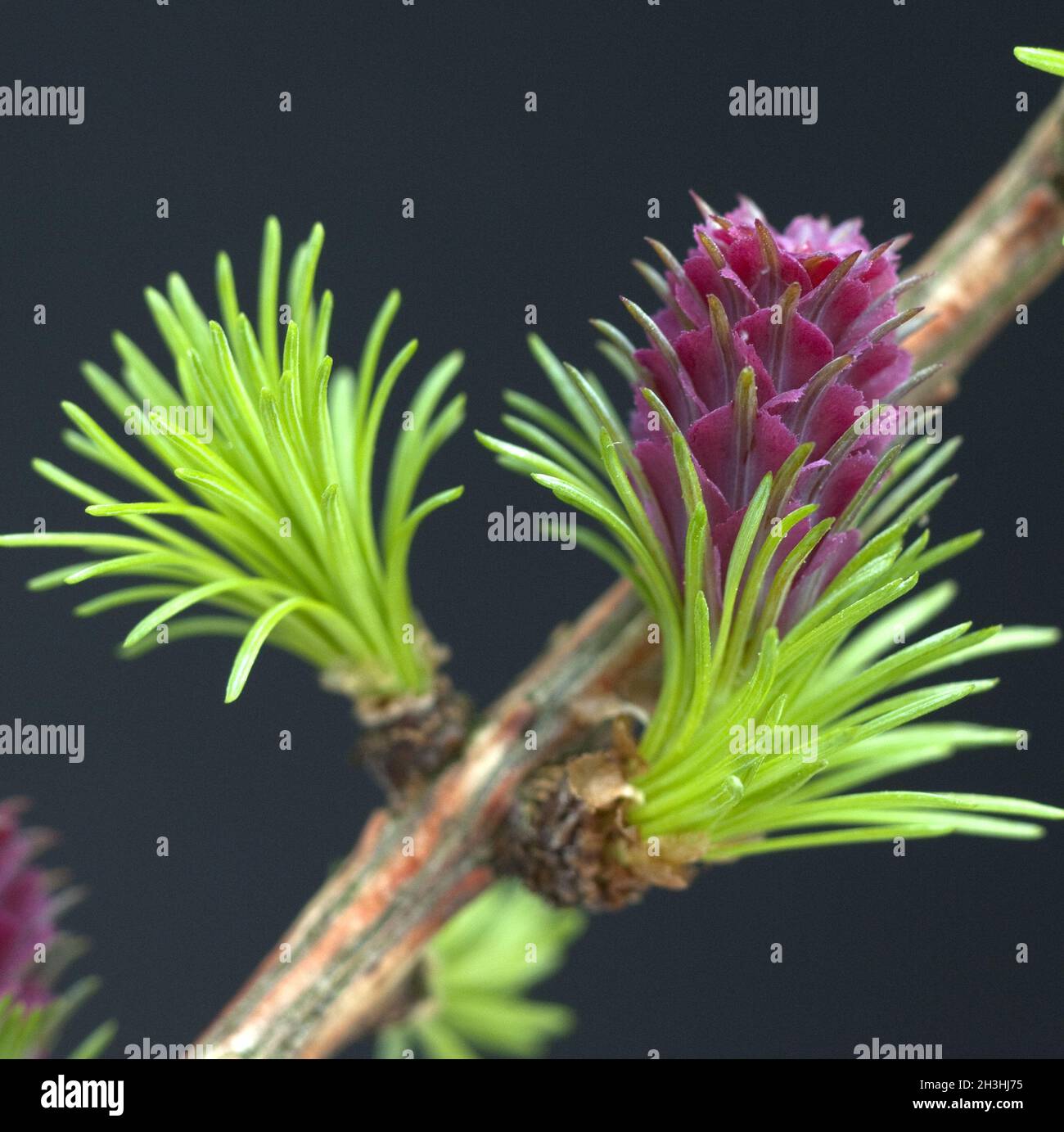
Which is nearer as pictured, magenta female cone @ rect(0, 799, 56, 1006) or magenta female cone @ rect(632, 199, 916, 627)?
magenta female cone @ rect(632, 199, 916, 627)

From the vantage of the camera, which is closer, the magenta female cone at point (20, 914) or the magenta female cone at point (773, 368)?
the magenta female cone at point (773, 368)

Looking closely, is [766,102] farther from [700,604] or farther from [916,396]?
[700,604]

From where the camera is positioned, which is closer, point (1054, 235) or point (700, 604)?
point (700, 604)

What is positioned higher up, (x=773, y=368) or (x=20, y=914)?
(x=773, y=368)

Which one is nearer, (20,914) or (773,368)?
(773,368)

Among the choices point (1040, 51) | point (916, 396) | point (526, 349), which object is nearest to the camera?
point (1040, 51)

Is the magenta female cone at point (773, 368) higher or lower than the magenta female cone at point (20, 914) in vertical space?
higher

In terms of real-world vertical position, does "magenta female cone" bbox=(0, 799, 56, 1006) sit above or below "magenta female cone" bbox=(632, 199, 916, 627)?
below
